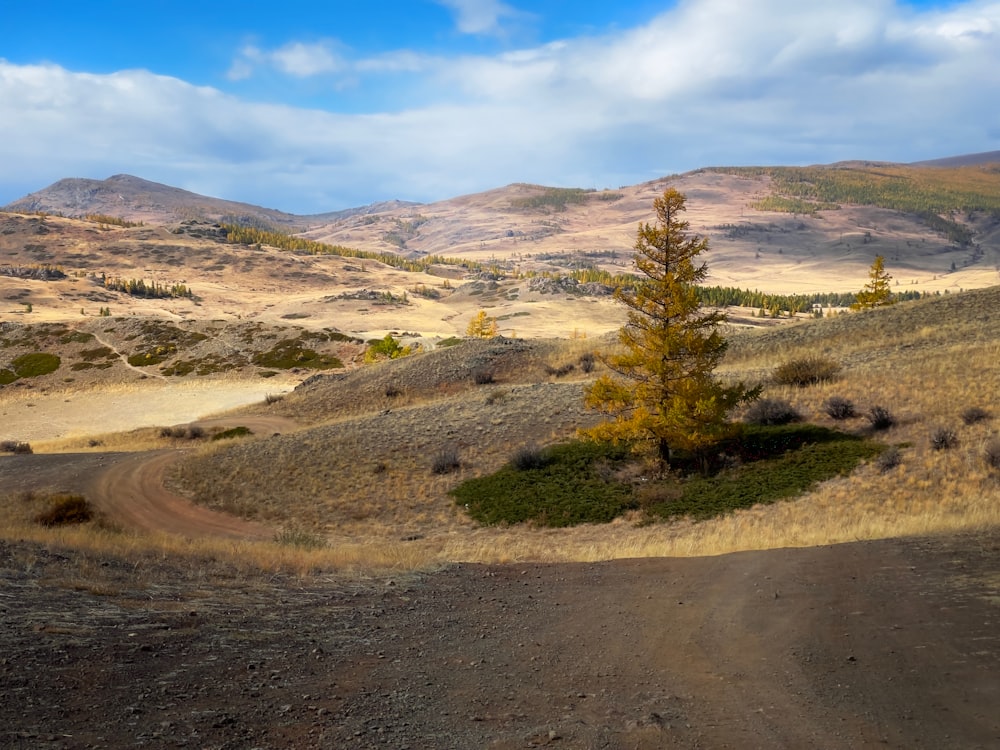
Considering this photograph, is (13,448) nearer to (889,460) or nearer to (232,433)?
(232,433)

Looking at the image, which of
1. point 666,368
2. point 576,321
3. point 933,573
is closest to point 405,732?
point 933,573

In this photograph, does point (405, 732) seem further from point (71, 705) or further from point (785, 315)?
point (785, 315)

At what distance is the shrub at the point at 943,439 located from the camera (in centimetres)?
2270

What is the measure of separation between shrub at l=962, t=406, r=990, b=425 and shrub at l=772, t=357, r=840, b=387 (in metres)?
8.03

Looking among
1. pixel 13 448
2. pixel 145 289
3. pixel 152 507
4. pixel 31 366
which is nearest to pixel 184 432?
pixel 13 448

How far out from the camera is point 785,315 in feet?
496

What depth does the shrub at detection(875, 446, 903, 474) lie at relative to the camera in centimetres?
2247

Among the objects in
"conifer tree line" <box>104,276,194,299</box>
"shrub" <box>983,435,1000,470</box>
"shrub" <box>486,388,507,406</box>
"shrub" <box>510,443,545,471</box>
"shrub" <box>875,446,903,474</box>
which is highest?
"conifer tree line" <box>104,276,194,299</box>

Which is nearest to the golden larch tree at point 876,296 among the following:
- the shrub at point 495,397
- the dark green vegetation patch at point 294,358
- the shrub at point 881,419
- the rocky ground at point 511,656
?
the shrub at point 881,419

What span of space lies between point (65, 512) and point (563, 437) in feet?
71.1

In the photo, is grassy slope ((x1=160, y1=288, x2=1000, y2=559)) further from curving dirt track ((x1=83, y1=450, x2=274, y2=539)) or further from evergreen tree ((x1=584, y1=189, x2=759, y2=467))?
evergreen tree ((x1=584, y1=189, x2=759, y2=467))

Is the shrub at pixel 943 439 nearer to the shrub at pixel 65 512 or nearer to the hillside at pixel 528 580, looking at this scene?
the hillside at pixel 528 580

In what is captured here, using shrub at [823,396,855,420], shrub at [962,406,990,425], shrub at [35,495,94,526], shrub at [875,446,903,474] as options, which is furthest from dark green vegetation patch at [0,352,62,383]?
shrub at [962,406,990,425]

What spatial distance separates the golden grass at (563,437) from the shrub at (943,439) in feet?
0.80
